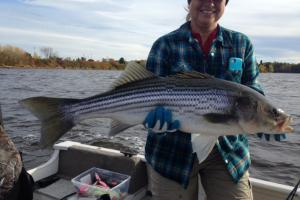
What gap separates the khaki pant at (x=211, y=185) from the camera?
4.10m

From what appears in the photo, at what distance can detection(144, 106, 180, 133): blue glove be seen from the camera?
3566 mm

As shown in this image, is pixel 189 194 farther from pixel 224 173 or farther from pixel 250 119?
pixel 250 119

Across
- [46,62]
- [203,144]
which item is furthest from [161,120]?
[46,62]

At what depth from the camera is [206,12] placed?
4105 millimetres

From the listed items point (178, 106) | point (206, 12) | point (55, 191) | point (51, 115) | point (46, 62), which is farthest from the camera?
point (46, 62)

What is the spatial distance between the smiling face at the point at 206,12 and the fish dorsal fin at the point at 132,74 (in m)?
0.84

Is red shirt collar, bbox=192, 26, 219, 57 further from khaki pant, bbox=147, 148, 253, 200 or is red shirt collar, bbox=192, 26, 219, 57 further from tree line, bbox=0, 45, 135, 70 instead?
tree line, bbox=0, 45, 135, 70

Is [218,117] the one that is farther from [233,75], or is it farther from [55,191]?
[55,191]

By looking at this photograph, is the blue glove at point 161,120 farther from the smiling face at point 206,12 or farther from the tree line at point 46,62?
the tree line at point 46,62

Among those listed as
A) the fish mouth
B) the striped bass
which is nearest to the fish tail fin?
the striped bass

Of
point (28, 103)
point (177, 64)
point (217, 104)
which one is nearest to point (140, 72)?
point (177, 64)

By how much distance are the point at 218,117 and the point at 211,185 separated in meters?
1.00

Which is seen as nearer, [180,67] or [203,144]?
[203,144]

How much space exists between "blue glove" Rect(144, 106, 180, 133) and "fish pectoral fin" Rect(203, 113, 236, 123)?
0.91 ft
